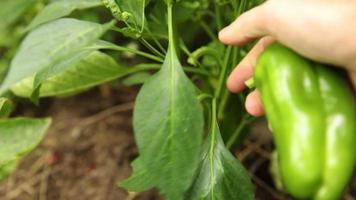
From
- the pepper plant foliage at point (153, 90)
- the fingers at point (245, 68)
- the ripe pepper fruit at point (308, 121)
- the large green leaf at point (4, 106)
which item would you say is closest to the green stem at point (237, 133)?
the pepper plant foliage at point (153, 90)

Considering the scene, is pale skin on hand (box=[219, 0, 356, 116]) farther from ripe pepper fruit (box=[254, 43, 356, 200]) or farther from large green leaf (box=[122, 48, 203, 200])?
large green leaf (box=[122, 48, 203, 200])

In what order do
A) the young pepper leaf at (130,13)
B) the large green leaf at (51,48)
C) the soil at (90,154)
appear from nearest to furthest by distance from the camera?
1. the large green leaf at (51,48)
2. the young pepper leaf at (130,13)
3. the soil at (90,154)

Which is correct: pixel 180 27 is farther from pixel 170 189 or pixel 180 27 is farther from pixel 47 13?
pixel 170 189

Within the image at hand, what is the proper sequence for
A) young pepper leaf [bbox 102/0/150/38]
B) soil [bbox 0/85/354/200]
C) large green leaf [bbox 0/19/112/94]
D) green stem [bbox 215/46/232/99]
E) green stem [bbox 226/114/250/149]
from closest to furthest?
large green leaf [bbox 0/19/112/94], young pepper leaf [bbox 102/0/150/38], green stem [bbox 215/46/232/99], green stem [bbox 226/114/250/149], soil [bbox 0/85/354/200]

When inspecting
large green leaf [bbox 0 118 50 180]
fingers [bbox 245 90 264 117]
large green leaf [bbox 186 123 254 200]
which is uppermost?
large green leaf [bbox 0 118 50 180]

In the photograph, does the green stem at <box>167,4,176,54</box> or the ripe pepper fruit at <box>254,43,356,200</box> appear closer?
the ripe pepper fruit at <box>254,43,356,200</box>

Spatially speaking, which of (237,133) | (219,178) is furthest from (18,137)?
(237,133)

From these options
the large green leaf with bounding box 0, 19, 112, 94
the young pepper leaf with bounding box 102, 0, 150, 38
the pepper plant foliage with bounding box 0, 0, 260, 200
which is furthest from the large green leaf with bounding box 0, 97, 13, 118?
the young pepper leaf with bounding box 102, 0, 150, 38

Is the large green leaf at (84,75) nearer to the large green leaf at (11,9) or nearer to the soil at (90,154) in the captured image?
the large green leaf at (11,9)
